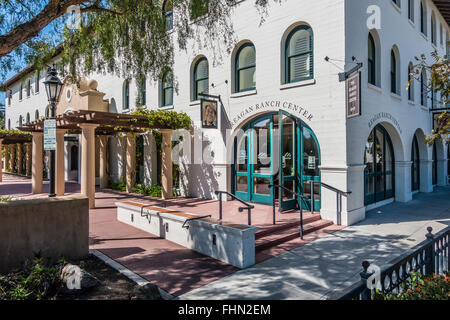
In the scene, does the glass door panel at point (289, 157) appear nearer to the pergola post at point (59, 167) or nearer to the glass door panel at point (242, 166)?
the glass door panel at point (242, 166)

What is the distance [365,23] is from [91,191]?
35.7 ft

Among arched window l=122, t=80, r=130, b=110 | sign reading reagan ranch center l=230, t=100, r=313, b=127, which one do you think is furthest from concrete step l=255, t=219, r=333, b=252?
arched window l=122, t=80, r=130, b=110

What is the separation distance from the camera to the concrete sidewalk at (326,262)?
446cm

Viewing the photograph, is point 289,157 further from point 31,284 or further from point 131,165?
point 131,165

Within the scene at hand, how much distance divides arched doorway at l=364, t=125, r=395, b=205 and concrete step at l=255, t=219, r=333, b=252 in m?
3.02

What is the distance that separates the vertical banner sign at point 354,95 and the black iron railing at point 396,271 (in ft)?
13.1

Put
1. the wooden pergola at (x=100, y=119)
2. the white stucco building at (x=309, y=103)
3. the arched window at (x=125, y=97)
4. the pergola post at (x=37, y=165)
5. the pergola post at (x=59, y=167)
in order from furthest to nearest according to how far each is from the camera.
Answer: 1. the arched window at (x=125, y=97)
2. the pergola post at (x=37, y=165)
3. the pergola post at (x=59, y=167)
4. the wooden pergola at (x=100, y=119)
5. the white stucco building at (x=309, y=103)

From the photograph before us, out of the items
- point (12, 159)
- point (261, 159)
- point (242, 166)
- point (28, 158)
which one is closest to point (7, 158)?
point (12, 159)

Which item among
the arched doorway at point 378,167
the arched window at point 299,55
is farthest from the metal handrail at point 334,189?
the arched window at point 299,55

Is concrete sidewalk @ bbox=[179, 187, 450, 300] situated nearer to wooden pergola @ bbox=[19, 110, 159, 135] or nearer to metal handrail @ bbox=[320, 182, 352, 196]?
metal handrail @ bbox=[320, 182, 352, 196]

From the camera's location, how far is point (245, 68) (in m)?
11.0

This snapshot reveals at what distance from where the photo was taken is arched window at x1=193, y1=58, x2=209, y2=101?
1244 centimetres

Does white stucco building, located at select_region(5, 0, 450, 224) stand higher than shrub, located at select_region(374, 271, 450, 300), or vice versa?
white stucco building, located at select_region(5, 0, 450, 224)

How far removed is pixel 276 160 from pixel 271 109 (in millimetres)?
1758
